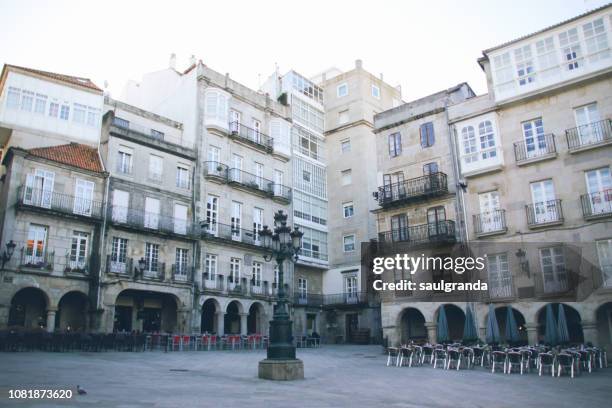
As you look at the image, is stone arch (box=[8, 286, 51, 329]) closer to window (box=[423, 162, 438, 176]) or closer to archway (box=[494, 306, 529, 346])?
window (box=[423, 162, 438, 176])

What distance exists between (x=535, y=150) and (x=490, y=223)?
13.7 ft

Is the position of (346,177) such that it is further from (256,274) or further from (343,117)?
(256,274)

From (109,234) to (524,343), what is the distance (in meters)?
22.4

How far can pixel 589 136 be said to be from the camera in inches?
896

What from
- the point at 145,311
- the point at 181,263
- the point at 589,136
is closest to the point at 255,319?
the point at 181,263

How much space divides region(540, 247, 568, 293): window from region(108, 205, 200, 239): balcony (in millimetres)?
20278

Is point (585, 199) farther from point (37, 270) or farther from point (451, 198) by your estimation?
point (37, 270)

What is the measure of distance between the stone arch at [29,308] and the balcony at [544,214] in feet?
78.7

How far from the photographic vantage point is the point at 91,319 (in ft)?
86.7

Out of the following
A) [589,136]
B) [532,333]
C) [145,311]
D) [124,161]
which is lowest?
[532,333]

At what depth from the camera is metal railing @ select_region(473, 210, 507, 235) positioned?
24.7 metres

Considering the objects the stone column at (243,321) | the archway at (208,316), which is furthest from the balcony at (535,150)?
the archway at (208,316)

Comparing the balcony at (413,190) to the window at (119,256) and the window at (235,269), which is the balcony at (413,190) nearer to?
the window at (235,269)

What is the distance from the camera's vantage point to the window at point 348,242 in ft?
134
